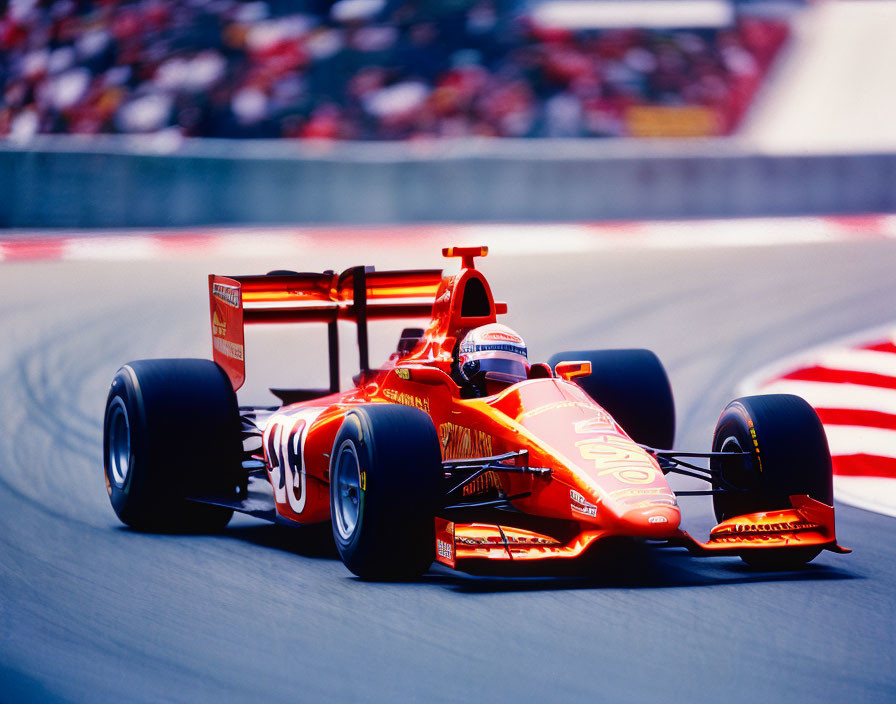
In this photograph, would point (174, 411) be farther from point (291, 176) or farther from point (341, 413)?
point (291, 176)

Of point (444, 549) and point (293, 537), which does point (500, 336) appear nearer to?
point (444, 549)

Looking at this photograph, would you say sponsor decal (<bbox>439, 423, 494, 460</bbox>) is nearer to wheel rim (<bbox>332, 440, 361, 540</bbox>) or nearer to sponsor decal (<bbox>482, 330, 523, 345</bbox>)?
sponsor decal (<bbox>482, 330, 523, 345</bbox>)

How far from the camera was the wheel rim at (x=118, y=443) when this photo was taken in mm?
7059

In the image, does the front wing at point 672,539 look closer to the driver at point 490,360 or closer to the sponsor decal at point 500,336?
the driver at point 490,360

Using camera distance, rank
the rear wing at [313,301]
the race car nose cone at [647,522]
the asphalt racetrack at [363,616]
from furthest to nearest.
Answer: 1. the rear wing at [313,301]
2. the race car nose cone at [647,522]
3. the asphalt racetrack at [363,616]

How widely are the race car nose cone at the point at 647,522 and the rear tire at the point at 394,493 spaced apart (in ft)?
2.28

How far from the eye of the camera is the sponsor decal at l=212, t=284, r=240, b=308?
7.17 m

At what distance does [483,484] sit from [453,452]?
225 mm

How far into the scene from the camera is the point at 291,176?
19.8 meters

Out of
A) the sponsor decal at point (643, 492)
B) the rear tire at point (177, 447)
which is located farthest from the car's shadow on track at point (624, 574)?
the rear tire at point (177, 447)

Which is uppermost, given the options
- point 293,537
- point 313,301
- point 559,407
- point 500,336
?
point 313,301

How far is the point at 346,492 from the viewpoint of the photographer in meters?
5.71

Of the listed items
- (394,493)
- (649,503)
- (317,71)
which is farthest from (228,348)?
(317,71)

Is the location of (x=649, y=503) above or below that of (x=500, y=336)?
below
